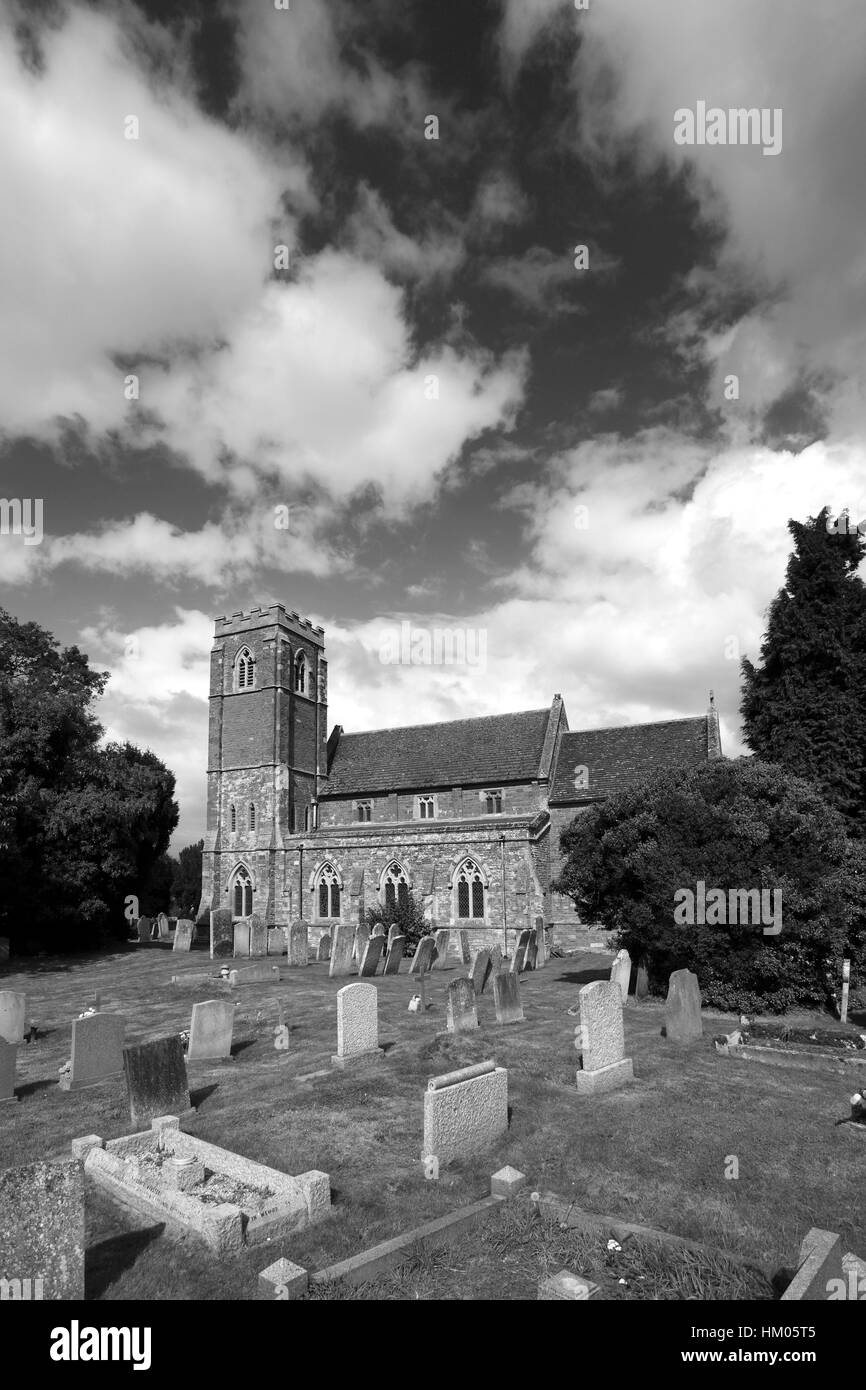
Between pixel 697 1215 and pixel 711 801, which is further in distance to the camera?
pixel 711 801

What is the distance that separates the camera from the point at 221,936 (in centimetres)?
2734

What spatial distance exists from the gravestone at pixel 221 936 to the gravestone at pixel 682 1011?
18771 mm

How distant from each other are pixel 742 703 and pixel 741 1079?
68.0 feet

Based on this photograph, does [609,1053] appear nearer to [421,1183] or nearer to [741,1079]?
[741,1079]

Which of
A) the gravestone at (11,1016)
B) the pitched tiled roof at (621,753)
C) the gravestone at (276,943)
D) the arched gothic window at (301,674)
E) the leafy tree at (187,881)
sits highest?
the arched gothic window at (301,674)

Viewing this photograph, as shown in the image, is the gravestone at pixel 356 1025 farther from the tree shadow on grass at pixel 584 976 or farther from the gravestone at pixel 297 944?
the gravestone at pixel 297 944

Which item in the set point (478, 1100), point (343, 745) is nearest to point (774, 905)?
point (478, 1100)

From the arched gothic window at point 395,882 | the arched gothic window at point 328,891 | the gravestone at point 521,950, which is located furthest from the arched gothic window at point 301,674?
the gravestone at point 521,950

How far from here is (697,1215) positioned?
6.38 m

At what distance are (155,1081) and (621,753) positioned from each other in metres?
27.8

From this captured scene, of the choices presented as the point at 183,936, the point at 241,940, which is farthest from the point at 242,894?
the point at 241,940

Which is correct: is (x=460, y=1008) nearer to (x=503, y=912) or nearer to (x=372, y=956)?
(x=372, y=956)

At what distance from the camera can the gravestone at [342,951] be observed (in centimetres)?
2180
